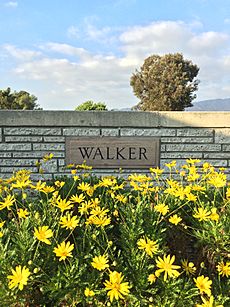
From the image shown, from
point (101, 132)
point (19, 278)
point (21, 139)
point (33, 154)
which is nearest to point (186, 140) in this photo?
point (101, 132)

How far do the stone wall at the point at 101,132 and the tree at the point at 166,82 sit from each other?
2059 centimetres

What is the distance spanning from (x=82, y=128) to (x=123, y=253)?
2838 millimetres

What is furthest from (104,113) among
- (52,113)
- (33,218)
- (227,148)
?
(33,218)

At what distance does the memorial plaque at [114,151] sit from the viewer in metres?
4.08

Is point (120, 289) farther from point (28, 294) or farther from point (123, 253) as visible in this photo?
point (28, 294)

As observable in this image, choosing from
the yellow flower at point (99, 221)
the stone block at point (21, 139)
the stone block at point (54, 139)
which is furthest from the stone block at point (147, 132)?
the yellow flower at point (99, 221)

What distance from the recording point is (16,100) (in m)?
26.1

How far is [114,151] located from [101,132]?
312mm

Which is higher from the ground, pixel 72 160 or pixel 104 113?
pixel 104 113

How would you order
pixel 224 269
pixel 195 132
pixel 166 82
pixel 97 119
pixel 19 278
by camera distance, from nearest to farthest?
pixel 19 278 < pixel 224 269 < pixel 97 119 < pixel 195 132 < pixel 166 82

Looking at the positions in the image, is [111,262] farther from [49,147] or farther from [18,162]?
[18,162]

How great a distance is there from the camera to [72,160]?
4105 millimetres

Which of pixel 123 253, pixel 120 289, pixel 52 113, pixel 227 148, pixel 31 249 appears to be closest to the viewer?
pixel 120 289

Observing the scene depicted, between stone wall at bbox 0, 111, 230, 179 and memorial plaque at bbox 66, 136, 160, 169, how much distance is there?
8 centimetres
